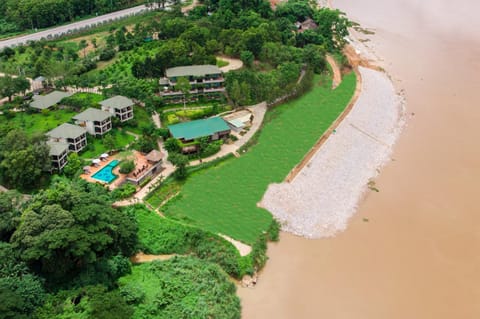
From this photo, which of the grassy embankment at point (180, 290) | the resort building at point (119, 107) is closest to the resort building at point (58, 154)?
the resort building at point (119, 107)

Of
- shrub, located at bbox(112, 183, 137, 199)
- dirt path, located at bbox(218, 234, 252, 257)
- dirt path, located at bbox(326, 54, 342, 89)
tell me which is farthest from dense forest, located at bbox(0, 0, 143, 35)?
dirt path, located at bbox(218, 234, 252, 257)

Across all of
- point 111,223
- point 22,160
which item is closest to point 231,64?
point 22,160

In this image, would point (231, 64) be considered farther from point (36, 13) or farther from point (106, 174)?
point (36, 13)

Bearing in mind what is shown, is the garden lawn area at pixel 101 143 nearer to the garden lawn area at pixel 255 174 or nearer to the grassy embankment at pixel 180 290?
the garden lawn area at pixel 255 174

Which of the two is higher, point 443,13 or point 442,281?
point 443,13

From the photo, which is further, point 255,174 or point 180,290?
point 255,174

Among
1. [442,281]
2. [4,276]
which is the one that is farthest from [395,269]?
[4,276]

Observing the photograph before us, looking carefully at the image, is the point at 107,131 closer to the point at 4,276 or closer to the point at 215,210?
the point at 215,210
